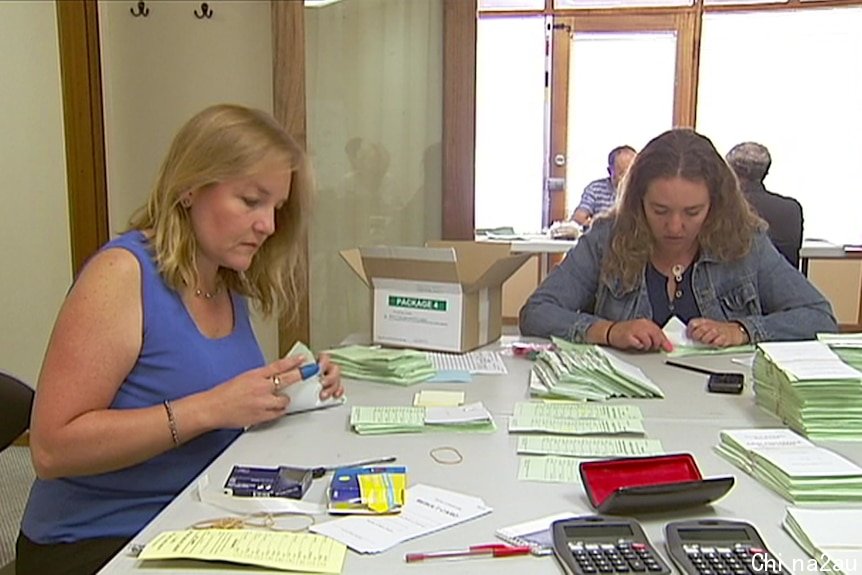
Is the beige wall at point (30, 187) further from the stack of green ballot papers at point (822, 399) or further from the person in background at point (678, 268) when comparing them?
the stack of green ballot papers at point (822, 399)

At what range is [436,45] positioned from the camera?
9.57ft

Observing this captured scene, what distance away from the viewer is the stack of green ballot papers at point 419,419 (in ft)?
4.63

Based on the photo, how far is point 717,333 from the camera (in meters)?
2.00

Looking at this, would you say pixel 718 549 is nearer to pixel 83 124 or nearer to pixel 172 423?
pixel 172 423

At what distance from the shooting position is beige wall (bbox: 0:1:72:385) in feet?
10.2

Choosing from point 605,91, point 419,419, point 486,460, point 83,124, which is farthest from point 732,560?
point 605,91

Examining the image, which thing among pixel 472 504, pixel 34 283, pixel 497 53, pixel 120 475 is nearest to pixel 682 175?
pixel 472 504

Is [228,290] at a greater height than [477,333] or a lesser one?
greater

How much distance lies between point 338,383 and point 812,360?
857mm

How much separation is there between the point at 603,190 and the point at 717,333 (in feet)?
11.2

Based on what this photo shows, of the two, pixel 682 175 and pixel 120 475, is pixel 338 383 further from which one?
pixel 682 175

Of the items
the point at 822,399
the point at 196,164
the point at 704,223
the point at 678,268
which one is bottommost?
the point at 822,399

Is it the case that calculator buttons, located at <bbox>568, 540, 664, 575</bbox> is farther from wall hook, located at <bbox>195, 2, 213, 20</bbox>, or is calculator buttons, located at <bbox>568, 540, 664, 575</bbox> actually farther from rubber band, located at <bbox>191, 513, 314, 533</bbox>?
wall hook, located at <bbox>195, 2, 213, 20</bbox>

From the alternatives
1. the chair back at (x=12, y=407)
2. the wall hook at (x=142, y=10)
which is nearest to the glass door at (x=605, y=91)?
the wall hook at (x=142, y=10)
